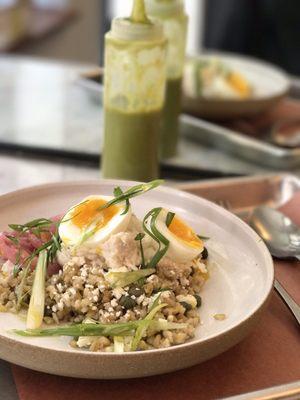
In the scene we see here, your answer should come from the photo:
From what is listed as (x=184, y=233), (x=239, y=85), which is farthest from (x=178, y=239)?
(x=239, y=85)

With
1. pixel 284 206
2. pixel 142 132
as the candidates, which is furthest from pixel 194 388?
pixel 142 132

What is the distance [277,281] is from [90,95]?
117 cm

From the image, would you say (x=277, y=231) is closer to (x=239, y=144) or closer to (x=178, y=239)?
(x=178, y=239)

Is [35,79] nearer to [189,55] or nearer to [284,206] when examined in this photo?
[189,55]

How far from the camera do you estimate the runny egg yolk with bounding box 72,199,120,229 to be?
39.6 inches

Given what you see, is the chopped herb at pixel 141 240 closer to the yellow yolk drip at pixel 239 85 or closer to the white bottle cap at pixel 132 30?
the white bottle cap at pixel 132 30

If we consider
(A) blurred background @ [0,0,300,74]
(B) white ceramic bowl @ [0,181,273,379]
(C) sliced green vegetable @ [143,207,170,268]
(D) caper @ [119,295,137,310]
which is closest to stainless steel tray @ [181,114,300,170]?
(B) white ceramic bowl @ [0,181,273,379]

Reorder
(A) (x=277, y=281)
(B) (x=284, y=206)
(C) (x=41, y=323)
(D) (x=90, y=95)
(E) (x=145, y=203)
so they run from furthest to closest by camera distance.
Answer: (D) (x=90, y=95), (B) (x=284, y=206), (E) (x=145, y=203), (A) (x=277, y=281), (C) (x=41, y=323)

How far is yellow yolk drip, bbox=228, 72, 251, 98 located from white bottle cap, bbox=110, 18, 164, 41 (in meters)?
0.71

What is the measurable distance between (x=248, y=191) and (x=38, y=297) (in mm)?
658

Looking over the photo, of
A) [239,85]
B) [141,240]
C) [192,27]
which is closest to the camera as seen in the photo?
[141,240]

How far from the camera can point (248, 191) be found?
4.79ft

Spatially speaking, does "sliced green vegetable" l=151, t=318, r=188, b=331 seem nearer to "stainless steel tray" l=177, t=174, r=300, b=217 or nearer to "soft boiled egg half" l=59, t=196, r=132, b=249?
"soft boiled egg half" l=59, t=196, r=132, b=249

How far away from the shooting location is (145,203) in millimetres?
1227
